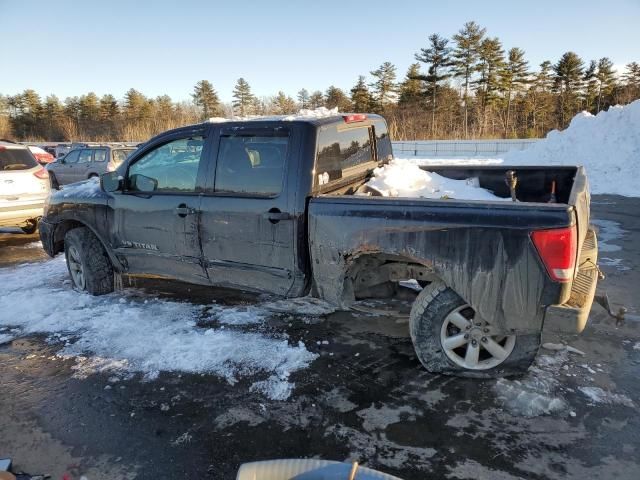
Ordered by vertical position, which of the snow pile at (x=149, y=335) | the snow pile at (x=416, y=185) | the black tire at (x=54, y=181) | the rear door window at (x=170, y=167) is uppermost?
the rear door window at (x=170, y=167)

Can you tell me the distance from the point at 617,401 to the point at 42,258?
25.0ft

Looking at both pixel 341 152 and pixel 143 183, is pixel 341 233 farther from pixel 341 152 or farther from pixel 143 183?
pixel 143 183

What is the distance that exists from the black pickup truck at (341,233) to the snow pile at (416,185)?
0.15 meters

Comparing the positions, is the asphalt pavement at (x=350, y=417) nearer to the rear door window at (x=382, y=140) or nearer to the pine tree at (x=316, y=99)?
the rear door window at (x=382, y=140)

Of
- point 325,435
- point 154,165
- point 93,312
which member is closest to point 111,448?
point 325,435

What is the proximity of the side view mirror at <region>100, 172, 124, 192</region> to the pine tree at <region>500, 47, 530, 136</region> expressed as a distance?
4382 cm

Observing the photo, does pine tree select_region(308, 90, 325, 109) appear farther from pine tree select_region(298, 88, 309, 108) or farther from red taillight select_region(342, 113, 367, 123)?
red taillight select_region(342, 113, 367, 123)

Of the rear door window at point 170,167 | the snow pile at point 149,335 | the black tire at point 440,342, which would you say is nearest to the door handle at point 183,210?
the rear door window at point 170,167

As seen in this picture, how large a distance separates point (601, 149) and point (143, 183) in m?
15.1

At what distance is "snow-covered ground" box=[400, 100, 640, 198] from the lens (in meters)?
13.4

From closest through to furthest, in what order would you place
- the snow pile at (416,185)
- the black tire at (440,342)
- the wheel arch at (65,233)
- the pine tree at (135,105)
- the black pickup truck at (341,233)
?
the black pickup truck at (341,233) < the black tire at (440,342) < the snow pile at (416,185) < the wheel arch at (65,233) < the pine tree at (135,105)

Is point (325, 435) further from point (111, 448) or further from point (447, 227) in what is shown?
point (447, 227)

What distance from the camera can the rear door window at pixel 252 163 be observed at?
12.5ft

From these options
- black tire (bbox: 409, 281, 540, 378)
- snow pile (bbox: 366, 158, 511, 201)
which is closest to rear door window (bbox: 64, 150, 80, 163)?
snow pile (bbox: 366, 158, 511, 201)
